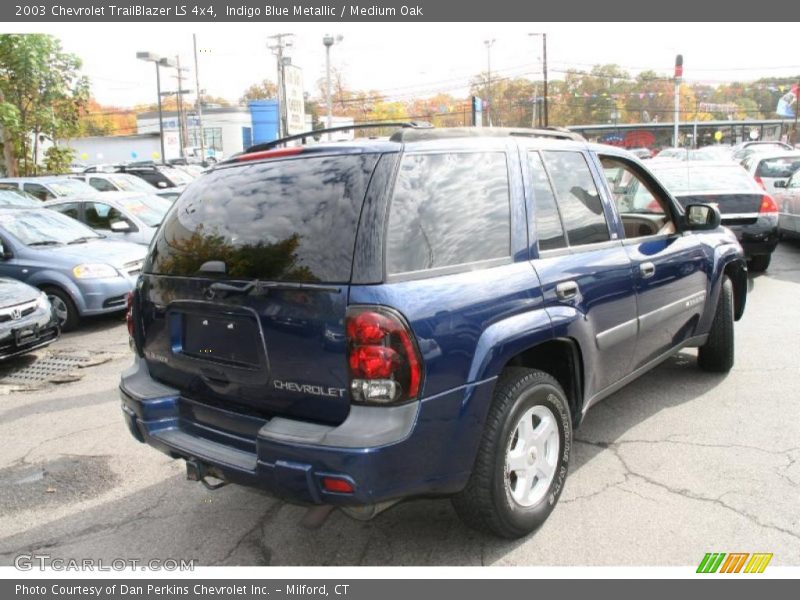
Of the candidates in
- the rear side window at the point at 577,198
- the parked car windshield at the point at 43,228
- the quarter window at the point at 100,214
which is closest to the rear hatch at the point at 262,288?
the rear side window at the point at 577,198

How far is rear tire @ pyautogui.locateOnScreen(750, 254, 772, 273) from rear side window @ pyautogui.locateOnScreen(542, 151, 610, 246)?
6892 millimetres

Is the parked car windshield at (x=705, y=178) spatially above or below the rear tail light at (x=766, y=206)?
above

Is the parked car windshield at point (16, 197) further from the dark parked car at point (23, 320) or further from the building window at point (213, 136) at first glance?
the building window at point (213, 136)

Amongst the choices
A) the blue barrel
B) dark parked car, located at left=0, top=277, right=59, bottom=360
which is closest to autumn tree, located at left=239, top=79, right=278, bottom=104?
the blue barrel

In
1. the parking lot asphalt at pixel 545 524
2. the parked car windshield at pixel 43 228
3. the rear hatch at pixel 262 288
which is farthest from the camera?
the parked car windshield at pixel 43 228

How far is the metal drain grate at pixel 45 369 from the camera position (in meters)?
6.32

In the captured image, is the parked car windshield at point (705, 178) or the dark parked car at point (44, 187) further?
the dark parked car at point (44, 187)

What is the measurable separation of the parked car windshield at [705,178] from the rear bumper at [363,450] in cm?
743

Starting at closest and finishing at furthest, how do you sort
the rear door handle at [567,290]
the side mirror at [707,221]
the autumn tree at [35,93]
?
the rear door handle at [567,290], the side mirror at [707,221], the autumn tree at [35,93]

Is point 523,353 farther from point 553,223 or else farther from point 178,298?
point 178,298

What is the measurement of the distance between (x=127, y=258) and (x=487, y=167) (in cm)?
679

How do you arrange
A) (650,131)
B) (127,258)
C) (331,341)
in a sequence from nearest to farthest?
(331,341) < (127,258) < (650,131)

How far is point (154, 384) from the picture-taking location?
3312 millimetres

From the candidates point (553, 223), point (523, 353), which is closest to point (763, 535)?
point (523, 353)
